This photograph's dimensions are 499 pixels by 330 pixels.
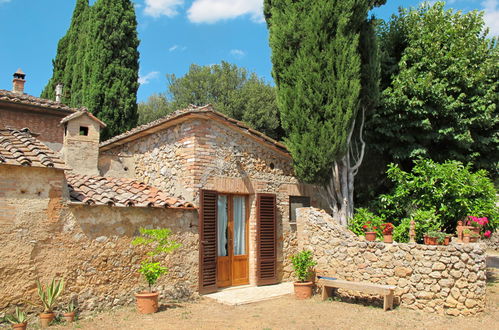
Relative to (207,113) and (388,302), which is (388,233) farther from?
(207,113)

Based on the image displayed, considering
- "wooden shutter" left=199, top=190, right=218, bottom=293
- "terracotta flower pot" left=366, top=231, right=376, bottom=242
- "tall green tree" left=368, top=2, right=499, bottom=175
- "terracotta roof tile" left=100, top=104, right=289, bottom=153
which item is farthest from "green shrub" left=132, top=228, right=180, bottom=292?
"tall green tree" left=368, top=2, right=499, bottom=175

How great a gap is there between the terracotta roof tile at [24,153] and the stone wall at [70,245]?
0.16 metres

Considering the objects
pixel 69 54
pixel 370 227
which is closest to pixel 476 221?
pixel 370 227


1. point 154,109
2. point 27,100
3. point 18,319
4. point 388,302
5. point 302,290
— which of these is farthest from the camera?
point 154,109

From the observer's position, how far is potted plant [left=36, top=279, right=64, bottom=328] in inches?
261

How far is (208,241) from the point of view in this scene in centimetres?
926

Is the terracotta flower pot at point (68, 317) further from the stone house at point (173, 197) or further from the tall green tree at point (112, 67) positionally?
the tall green tree at point (112, 67)

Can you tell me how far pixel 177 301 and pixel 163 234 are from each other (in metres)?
1.71

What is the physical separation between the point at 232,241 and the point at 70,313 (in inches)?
166

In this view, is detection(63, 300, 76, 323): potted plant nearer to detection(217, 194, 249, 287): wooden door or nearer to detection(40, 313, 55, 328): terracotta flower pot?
detection(40, 313, 55, 328): terracotta flower pot

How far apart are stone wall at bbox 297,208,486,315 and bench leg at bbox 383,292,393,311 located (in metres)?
0.34

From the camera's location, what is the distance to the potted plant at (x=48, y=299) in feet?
21.7

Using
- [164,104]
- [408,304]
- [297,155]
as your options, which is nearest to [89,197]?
[297,155]

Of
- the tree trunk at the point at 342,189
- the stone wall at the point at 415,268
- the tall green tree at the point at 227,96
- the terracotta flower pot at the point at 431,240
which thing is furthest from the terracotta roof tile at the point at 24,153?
the tall green tree at the point at 227,96
